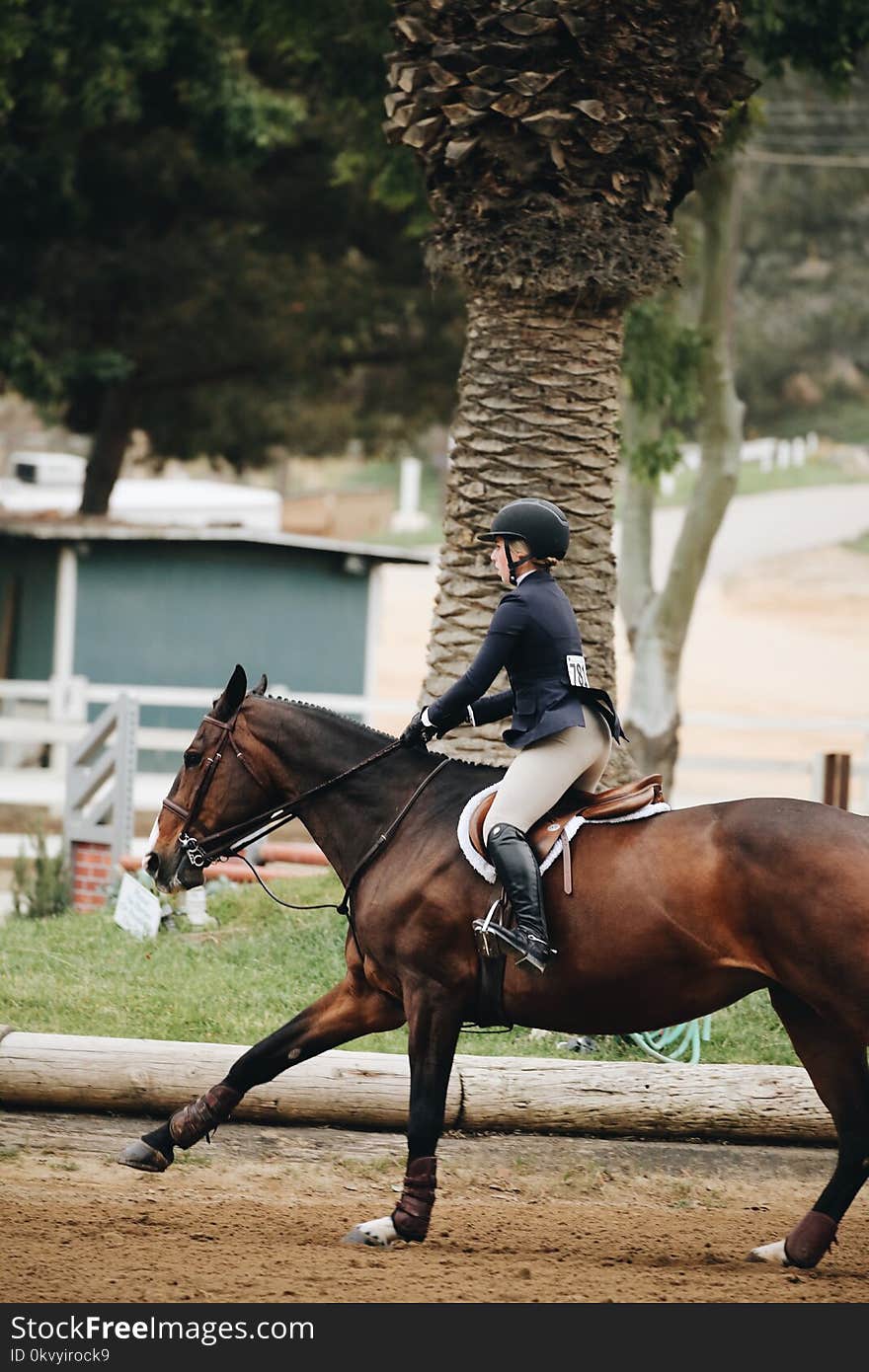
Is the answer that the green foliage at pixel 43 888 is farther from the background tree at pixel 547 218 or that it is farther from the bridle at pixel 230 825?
the bridle at pixel 230 825

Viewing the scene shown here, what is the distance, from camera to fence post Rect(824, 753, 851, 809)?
44.1ft

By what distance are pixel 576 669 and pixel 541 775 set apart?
437mm

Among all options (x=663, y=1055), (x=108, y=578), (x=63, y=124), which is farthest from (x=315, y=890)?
(x=63, y=124)

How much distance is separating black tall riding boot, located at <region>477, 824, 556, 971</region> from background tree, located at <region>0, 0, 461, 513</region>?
1544 cm

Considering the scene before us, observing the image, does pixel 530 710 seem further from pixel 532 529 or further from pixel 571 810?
pixel 532 529

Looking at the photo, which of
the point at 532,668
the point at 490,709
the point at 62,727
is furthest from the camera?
the point at 62,727

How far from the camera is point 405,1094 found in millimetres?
7445

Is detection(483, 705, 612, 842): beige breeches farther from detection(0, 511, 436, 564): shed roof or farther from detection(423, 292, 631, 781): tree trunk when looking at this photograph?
detection(0, 511, 436, 564): shed roof

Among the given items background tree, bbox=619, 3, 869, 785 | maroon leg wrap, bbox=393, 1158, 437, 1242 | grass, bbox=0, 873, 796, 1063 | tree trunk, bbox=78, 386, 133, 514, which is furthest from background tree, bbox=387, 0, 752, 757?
tree trunk, bbox=78, 386, 133, 514

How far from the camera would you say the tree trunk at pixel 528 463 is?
32.1 ft

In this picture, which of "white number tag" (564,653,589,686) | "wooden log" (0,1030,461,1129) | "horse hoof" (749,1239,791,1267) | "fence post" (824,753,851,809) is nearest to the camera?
"horse hoof" (749,1239,791,1267)

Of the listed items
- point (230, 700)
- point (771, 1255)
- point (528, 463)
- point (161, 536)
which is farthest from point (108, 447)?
point (771, 1255)

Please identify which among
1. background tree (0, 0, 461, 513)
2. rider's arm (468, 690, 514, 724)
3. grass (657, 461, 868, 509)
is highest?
background tree (0, 0, 461, 513)

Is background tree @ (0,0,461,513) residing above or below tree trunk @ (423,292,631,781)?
above
